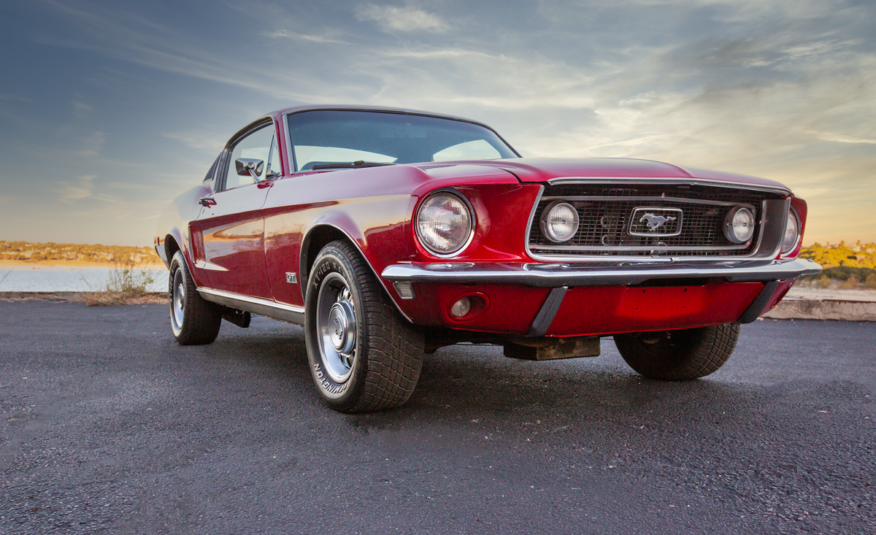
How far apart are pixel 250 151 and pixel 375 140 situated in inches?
47.0

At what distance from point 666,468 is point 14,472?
2.30 m

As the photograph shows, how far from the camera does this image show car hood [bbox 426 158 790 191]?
238 cm

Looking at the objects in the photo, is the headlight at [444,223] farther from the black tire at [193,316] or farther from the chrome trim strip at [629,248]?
the black tire at [193,316]

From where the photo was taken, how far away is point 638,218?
2588 mm

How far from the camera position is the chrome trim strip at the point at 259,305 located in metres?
3.35

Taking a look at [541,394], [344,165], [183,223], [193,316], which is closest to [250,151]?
[183,223]

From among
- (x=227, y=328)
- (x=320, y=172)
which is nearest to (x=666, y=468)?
(x=320, y=172)

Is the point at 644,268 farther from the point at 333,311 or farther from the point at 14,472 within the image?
the point at 14,472

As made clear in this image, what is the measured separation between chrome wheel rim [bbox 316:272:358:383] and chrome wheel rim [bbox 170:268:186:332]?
2464 mm

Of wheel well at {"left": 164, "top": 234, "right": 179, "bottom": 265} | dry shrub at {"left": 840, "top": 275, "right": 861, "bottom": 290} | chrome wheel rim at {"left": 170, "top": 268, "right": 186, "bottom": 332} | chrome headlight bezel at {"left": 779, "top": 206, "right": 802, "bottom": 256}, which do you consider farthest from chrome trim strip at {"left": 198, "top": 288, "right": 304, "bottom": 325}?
dry shrub at {"left": 840, "top": 275, "right": 861, "bottom": 290}

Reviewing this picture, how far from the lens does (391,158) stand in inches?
140

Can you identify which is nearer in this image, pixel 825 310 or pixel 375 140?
pixel 375 140

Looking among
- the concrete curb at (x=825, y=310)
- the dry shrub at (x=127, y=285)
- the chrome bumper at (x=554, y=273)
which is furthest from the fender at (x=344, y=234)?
the dry shrub at (x=127, y=285)

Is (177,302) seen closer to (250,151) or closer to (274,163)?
(250,151)
